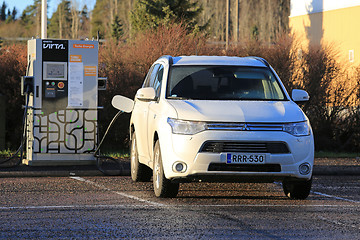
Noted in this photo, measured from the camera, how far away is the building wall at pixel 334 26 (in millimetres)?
39688

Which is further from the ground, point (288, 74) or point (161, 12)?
point (161, 12)

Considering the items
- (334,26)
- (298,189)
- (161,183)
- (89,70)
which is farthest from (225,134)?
(334,26)

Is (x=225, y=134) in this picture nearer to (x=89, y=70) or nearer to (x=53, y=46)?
(x=89, y=70)

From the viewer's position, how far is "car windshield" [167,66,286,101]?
1080 cm

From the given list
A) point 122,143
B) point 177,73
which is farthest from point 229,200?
point 122,143

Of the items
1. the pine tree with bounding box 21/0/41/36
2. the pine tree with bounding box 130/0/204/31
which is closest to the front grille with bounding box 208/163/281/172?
the pine tree with bounding box 130/0/204/31

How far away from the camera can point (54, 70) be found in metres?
14.3

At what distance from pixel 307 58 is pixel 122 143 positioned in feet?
18.9

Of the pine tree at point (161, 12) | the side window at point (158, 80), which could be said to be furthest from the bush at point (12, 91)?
the pine tree at point (161, 12)

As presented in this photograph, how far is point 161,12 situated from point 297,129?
36.3 m

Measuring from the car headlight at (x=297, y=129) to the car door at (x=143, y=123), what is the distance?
7.40ft

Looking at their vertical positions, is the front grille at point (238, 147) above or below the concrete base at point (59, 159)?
above

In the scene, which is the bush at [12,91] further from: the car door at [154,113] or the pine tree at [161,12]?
the pine tree at [161,12]

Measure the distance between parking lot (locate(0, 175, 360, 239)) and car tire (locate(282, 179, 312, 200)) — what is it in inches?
5.0
